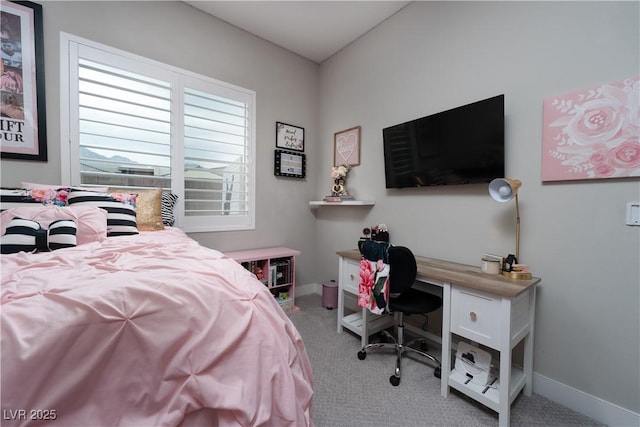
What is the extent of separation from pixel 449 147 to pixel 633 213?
40.5 inches

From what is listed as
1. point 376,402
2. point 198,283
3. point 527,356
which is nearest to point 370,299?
point 376,402

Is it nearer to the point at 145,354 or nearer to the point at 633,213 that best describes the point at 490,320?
the point at 633,213

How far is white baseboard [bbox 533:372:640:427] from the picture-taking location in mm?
1392

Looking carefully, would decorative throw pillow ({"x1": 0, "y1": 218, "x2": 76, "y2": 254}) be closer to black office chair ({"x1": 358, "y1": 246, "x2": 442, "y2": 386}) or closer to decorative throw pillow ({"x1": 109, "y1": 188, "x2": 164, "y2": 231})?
decorative throw pillow ({"x1": 109, "y1": 188, "x2": 164, "y2": 231})

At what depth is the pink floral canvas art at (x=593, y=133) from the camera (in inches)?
53.7

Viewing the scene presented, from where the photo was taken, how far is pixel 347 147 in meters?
3.03

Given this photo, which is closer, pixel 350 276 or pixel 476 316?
pixel 476 316

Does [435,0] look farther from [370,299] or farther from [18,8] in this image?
[18,8]

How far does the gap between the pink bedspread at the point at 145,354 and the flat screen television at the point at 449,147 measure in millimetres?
1705

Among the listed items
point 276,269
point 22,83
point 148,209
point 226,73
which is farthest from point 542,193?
point 22,83

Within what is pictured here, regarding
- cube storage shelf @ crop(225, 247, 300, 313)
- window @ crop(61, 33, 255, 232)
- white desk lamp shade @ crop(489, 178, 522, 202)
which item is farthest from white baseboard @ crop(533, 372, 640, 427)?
window @ crop(61, 33, 255, 232)

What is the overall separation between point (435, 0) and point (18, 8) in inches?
122

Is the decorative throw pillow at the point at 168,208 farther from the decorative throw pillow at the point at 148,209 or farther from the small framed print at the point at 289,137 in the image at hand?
the small framed print at the point at 289,137

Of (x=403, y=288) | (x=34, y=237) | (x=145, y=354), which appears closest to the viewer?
(x=145, y=354)
